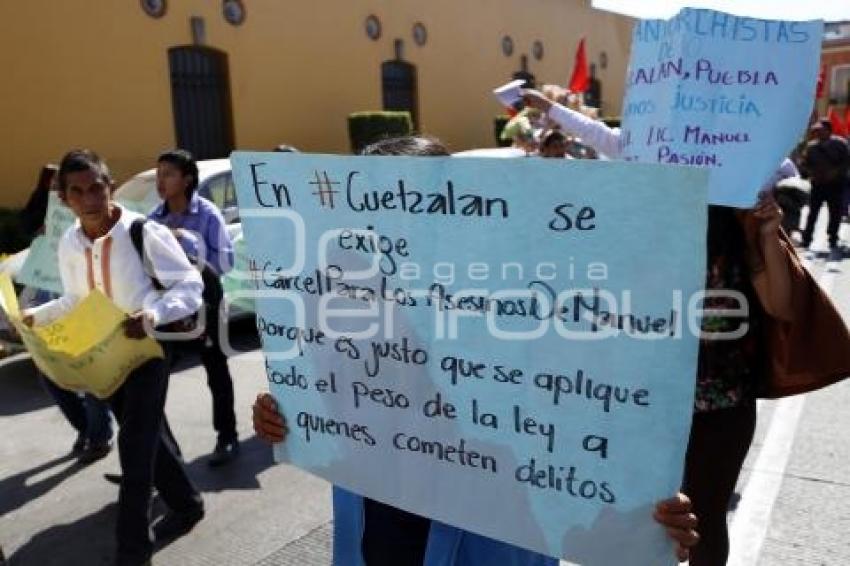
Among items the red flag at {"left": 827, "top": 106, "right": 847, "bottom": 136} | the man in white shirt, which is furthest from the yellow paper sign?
the red flag at {"left": 827, "top": 106, "right": 847, "bottom": 136}

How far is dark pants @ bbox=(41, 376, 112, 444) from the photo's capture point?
4.87 meters

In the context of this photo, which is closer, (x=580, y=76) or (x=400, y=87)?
(x=580, y=76)

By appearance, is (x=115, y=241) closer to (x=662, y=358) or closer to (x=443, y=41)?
(x=662, y=358)

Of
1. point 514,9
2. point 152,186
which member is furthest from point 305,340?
point 514,9

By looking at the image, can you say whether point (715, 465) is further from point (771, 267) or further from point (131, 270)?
point (131, 270)

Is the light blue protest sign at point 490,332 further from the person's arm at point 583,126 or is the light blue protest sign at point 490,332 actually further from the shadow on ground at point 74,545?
the shadow on ground at point 74,545

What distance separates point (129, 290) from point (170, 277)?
0.17m

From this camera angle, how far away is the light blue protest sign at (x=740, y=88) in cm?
210

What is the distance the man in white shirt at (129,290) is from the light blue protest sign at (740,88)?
2087mm

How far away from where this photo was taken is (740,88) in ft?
6.93

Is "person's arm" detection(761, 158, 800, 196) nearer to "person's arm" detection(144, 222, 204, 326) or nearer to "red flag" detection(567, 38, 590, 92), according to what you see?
"person's arm" detection(144, 222, 204, 326)

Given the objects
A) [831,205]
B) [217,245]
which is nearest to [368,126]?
[831,205]

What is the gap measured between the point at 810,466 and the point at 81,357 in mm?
3508

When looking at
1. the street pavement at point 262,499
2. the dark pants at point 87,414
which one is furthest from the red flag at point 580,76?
the dark pants at point 87,414
